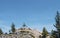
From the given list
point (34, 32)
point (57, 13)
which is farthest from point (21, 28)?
point (57, 13)

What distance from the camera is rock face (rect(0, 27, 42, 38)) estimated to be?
110019 mm

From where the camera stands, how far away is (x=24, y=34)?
111188 mm

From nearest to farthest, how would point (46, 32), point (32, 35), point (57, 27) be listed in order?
1. point (57, 27)
2. point (46, 32)
3. point (32, 35)

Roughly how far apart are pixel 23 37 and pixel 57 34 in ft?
72.0

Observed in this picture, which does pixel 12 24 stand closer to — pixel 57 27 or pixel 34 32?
pixel 34 32

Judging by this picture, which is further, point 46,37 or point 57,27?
point 46,37

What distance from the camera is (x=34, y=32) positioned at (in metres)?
120

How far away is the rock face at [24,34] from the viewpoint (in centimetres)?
11002

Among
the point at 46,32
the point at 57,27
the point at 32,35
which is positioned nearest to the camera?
the point at 57,27

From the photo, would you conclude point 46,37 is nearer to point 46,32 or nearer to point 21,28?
point 46,32

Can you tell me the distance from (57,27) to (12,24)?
1107 inches

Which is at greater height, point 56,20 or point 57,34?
point 56,20

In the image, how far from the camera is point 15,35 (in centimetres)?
11056

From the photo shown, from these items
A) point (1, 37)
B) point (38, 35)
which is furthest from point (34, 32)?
point (1, 37)
